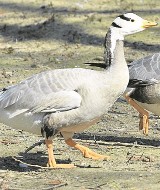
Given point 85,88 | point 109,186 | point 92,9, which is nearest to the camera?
point 109,186

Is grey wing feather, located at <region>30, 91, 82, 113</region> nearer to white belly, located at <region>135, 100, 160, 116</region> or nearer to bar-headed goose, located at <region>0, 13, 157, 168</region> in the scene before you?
bar-headed goose, located at <region>0, 13, 157, 168</region>

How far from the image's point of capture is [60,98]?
6.57 meters

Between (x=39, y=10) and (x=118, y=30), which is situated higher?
(x=118, y=30)

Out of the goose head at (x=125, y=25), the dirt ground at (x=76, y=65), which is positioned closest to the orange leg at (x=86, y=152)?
the dirt ground at (x=76, y=65)

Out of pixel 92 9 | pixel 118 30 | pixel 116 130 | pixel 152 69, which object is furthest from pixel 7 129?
pixel 92 9

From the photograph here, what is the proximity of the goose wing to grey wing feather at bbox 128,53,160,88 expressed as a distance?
71.4 inches

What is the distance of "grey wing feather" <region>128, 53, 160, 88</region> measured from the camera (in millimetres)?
8320

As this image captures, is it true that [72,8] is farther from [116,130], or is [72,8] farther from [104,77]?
[104,77]

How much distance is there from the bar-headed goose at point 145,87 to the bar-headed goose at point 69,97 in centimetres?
155

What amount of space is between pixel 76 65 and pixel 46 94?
19.4 feet

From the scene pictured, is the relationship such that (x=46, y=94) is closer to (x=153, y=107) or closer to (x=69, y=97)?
(x=69, y=97)

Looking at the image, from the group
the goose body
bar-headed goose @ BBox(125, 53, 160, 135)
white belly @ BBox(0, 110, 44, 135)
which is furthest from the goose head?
bar-headed goose @ BBox(125, 53, 160, 135)

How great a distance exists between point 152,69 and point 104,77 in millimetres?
1974

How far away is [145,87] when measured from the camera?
834cm
